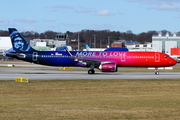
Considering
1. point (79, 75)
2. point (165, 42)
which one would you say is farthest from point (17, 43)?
point (165, 42)

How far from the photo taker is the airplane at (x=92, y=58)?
47094 mm

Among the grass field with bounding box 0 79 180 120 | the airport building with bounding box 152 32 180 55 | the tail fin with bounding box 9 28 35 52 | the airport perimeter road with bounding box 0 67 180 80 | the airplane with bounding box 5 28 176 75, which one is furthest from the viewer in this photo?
the airport building with bounding box 152 32 180 55

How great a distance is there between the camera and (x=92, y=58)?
47781 mm

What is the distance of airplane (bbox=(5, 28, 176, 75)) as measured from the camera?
47.1m

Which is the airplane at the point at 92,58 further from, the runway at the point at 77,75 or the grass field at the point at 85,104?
the grass field at the point at 85,104

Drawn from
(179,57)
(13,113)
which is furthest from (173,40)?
(13,113)

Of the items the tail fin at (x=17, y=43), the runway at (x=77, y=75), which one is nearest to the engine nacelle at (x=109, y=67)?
the runway at (x=77, y=75)

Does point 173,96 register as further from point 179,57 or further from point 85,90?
point 179,57

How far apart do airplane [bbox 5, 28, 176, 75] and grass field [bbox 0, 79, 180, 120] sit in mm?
19712

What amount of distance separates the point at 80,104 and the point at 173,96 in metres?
7.92

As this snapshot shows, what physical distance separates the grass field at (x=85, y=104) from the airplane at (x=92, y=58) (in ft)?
64.7

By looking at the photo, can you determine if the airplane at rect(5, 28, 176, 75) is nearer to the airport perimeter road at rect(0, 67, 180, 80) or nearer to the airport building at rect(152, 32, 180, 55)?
the airport perimeter road at rect(0, 67, 180, 80)

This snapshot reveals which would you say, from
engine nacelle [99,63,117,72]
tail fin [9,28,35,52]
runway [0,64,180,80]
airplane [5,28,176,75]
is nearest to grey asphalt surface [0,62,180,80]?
runway [0,64,180,80]

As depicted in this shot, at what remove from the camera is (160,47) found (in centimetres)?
16150
